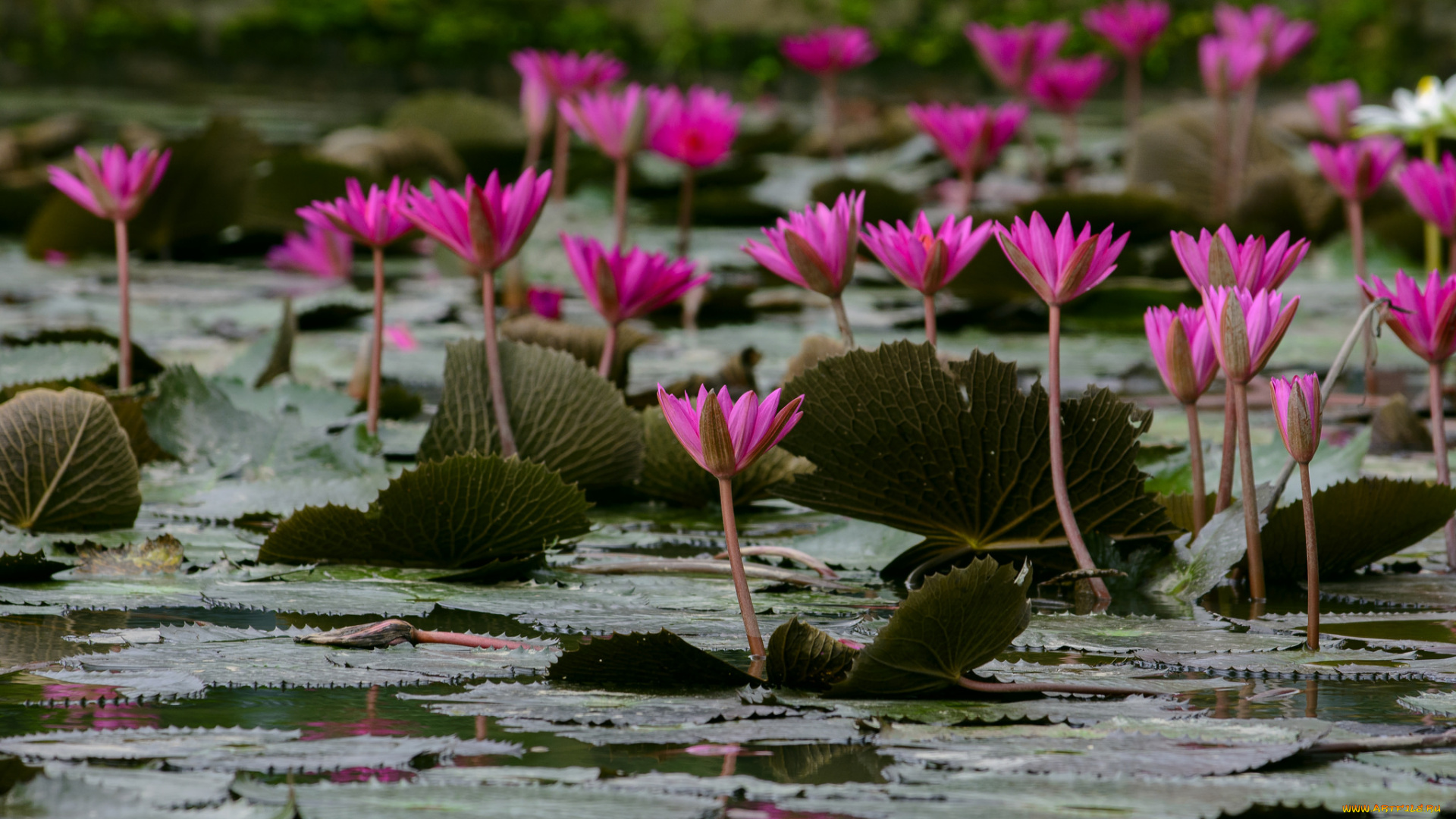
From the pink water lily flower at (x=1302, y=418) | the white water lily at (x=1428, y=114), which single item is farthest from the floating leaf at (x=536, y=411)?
the white water lily at (x=1428, y=114)

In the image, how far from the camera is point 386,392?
1768 millimetres

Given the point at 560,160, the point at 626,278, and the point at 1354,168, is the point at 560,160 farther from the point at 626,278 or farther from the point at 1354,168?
the point at 626,278

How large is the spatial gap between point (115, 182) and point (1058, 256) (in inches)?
41.5

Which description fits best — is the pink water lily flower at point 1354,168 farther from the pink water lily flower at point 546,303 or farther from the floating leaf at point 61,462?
the floating leaf at point 61,462

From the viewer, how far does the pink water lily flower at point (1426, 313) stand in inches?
41.3

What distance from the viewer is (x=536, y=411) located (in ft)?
4.50

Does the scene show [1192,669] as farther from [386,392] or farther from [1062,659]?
[386,392]

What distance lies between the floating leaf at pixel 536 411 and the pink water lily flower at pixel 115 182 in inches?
18.0

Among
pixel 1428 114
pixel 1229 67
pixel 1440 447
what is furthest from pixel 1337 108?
pixel 1440 447

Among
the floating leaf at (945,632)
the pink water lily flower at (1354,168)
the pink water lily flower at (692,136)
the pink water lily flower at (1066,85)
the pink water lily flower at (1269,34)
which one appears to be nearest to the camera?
the floating leaf at (945,632)

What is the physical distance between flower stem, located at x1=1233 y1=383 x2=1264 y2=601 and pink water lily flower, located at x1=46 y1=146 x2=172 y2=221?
112 centimetres

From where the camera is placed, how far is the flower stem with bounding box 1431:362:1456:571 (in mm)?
1109

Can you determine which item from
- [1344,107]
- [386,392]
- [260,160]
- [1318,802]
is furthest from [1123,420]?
[260,160]

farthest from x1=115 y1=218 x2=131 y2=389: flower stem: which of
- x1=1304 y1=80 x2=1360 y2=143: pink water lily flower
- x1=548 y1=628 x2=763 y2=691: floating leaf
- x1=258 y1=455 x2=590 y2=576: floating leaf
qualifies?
x1=1304 y1=80 x2=1360 y2=143: pink water lily flower
